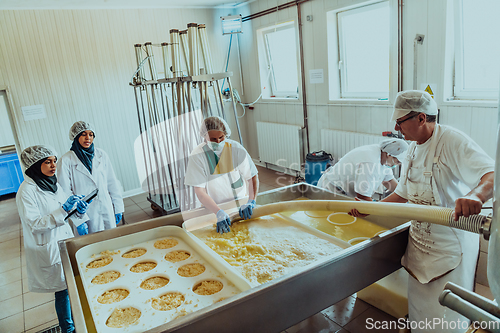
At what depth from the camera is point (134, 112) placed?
5457 millimetres

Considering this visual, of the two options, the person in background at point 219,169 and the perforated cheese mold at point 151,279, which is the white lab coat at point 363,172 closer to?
the person in background at point 219,169

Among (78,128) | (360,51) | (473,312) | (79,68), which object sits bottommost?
(473,312)

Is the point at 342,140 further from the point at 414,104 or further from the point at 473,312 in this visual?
the point at 473,312

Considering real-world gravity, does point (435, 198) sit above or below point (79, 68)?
below

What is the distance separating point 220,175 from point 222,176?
2 centimetres

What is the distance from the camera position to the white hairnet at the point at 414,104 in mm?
1643

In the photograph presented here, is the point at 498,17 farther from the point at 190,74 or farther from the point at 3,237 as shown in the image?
the point at 3,237

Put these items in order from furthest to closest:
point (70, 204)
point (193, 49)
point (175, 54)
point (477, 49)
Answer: point (175, 54) < point (193, 49) < point (477, 49) < point (70, 204)

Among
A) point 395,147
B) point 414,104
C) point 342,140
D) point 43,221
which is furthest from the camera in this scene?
point 342,140

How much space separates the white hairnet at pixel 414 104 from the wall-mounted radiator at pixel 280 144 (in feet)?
11.9

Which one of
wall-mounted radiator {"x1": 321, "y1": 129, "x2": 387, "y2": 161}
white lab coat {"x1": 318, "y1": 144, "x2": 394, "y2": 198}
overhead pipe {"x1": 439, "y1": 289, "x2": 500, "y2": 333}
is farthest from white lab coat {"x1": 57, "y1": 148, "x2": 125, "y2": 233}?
wall-mounted radiator {"x1": 321, "y1": 129, "x2": 387, "y2": 161}

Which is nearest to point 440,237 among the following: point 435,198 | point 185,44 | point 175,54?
point 435,198

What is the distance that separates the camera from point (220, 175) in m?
2.55

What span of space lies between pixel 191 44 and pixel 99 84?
2.53 meters
